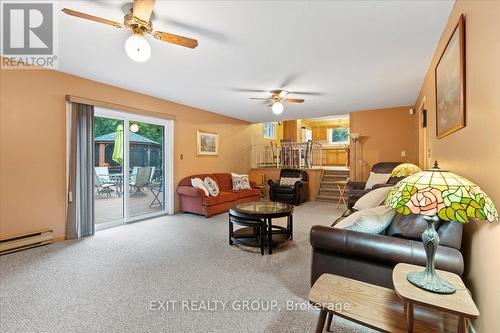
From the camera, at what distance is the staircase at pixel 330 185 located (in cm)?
711

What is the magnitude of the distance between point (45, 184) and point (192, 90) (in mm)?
2757

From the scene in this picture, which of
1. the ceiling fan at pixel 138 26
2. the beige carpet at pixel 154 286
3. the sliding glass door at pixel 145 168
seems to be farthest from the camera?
the sliding glass door at pixel 145 168

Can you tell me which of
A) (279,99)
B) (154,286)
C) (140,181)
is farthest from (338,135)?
(154,286)

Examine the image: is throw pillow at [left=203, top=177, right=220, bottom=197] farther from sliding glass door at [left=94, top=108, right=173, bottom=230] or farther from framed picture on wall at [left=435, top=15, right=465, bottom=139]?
framed picture on wall at [left=435, top=15, right=465, bottom=139]

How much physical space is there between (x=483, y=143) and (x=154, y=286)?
2797 mm

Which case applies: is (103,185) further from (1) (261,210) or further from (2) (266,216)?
(2) (266,216)

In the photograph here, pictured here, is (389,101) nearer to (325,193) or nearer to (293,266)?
(325,193)

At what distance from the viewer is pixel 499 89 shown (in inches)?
48.3

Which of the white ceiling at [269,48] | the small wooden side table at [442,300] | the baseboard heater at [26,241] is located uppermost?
the white ceiling at [269,48]

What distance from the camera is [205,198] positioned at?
199 inches

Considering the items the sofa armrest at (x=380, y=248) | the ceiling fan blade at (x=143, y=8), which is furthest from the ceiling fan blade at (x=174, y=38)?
the sofa armrest at (x=380, y=248)

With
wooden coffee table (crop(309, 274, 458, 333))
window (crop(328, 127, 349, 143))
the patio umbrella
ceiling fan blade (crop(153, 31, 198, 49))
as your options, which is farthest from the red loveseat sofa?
window (crop(328, 127, 349, 143))

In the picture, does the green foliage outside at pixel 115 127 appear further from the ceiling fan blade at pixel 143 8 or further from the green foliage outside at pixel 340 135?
the green foliage outside at pixel 340 135

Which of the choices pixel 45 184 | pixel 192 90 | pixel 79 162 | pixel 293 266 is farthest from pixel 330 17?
pixel 45 184
